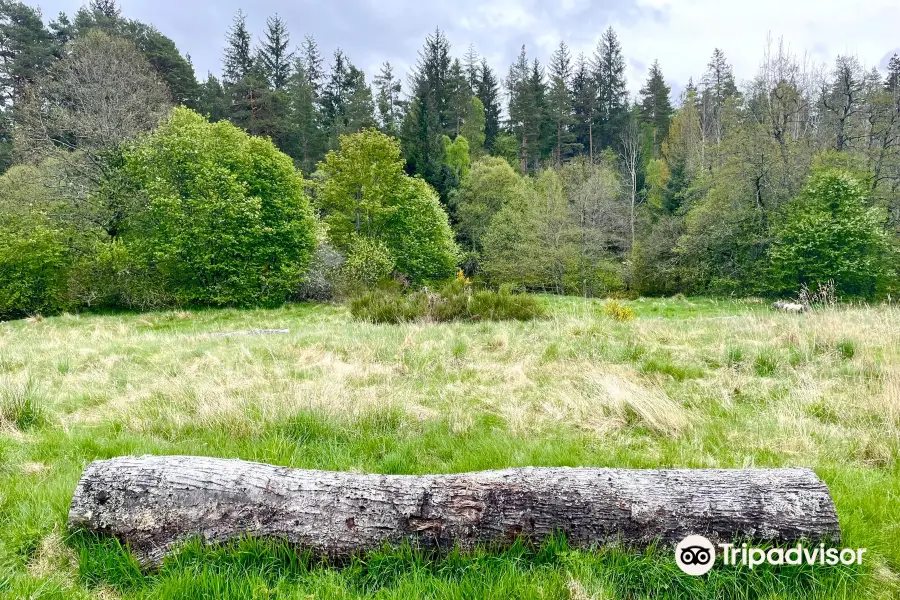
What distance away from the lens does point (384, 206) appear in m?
27.1

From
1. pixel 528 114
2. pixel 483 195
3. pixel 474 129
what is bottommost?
pixel 483 195

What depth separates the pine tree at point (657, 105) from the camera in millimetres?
49344

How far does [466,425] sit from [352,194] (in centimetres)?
2504

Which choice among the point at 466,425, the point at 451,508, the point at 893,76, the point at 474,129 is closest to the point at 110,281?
the point at 466,425

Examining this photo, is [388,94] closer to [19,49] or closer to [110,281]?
[19,49]

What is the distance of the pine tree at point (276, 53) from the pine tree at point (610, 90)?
34838 millimetres

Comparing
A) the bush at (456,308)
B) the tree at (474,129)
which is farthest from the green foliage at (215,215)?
the tree at (474,129)

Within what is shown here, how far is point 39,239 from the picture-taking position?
1753 centimetres

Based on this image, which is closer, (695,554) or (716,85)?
(695,554)

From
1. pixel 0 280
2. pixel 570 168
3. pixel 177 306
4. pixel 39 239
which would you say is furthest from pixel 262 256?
pixel 570 168

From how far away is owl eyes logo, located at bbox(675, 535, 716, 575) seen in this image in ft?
6.68

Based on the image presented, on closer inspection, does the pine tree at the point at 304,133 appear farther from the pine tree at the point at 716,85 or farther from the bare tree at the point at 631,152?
the pine tree at the point at 716,85

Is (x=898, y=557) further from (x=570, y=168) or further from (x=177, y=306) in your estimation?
(x=570, y=168)

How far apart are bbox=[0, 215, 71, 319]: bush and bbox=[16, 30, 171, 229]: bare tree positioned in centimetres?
211
